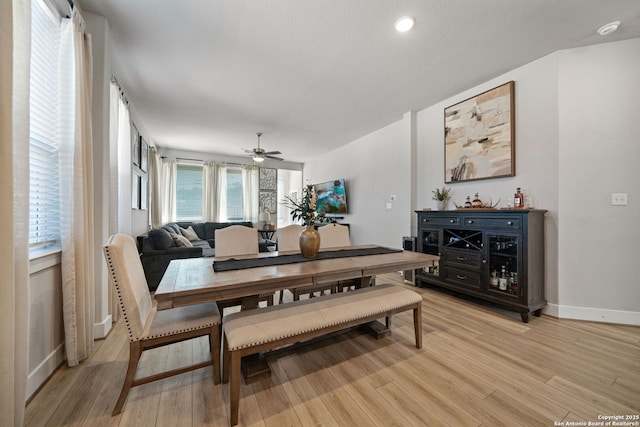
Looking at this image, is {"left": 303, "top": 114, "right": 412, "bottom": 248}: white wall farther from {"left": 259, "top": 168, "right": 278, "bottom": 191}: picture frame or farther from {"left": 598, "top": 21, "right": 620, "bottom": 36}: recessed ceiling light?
{"left": 598, "top": 21, "right": 620, "bottom": 36}: recessed ceiling light

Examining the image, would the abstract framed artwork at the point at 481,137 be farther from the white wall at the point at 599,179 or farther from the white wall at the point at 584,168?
the white wall at the point at 599,179

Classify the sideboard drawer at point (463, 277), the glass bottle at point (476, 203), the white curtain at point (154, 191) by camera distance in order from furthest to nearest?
the white curtain at point (154, 191)
the glass bottle at point (476, 203)
the sideboard drawer at point (463, 277)

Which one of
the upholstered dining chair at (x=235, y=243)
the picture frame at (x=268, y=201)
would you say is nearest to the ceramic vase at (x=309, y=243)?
the upholstered dining chair at (x=235, y=243)

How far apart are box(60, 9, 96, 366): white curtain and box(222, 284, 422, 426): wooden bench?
1140 millimetres

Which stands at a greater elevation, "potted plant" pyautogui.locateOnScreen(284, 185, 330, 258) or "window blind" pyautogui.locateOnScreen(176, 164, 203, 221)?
"window blind" pyautogui.locateOnScreen(176, 164, 203, 221)

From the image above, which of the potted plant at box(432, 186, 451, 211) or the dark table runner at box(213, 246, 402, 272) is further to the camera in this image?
the potted plant at box(432, 186, 451, 211)

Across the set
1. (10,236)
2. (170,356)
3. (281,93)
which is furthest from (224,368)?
(281,93)

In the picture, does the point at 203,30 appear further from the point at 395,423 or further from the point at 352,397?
the point at 395,423

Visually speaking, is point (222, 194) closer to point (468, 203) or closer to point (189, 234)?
point (189, 234)

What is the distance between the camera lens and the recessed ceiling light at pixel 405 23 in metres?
1.95

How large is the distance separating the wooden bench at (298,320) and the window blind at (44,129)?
1395 mm

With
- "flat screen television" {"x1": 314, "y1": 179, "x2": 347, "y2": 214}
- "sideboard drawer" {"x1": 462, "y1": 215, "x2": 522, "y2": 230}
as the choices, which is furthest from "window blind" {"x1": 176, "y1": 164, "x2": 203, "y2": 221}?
"sideboard drawer" {"x1": 462, "y1": 215, "x2": 522, "y2": 230}

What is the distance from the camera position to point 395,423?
4.14 ft

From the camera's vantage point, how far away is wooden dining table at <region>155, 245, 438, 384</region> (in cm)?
126
